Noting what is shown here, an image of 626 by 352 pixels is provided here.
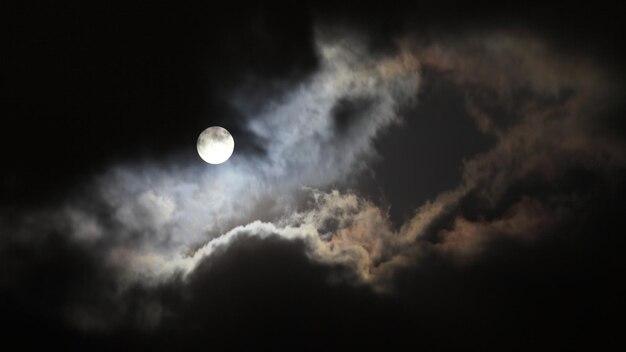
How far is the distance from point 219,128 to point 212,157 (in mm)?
2780

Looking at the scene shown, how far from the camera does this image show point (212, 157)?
79.8 ft

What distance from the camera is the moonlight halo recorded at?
2441 centimetres

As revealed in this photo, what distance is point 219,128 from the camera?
2544 cm

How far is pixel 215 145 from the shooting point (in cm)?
2442

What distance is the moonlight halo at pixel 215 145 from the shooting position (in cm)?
2441

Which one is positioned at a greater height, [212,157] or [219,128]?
[219,128]
